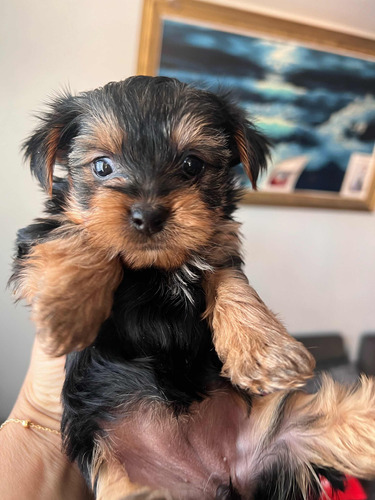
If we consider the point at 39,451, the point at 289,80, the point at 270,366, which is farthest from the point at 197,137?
the point at 289,80

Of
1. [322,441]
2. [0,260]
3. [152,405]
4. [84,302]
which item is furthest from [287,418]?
[0,260]

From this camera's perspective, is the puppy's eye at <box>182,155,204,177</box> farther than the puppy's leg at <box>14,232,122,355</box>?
Yes

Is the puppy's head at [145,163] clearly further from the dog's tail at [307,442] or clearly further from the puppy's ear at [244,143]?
the dog's tail at [307,442]

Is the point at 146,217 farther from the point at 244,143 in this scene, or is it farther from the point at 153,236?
the point at 244,143

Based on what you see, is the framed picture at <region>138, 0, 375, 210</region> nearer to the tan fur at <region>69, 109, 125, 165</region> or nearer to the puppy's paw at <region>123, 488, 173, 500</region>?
the tan fur at <region>69, 109, 125, 165</region>

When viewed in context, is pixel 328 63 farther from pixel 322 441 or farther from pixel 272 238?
pixel 322 441

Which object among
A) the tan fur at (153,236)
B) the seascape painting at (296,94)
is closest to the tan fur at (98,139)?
the tan fur at (153,236)

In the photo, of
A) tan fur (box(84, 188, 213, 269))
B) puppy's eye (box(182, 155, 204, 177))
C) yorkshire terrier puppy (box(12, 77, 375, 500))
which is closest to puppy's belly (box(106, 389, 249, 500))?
yorkshire terrier puppy (box(12, 77, 375, 500))
